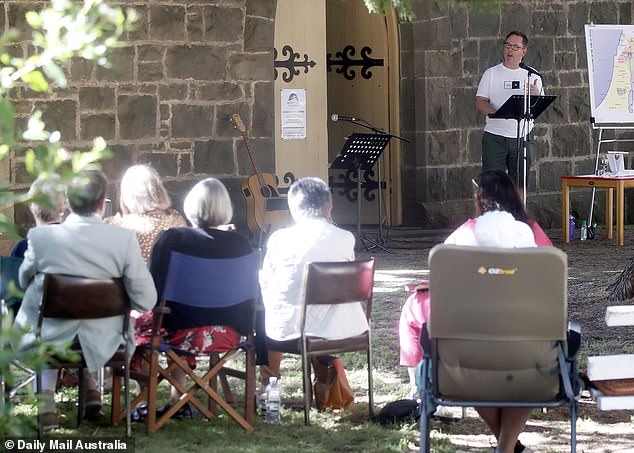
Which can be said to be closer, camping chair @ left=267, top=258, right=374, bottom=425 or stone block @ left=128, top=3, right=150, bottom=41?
camping chair @ left=267, top=258, right=374, bottom=425

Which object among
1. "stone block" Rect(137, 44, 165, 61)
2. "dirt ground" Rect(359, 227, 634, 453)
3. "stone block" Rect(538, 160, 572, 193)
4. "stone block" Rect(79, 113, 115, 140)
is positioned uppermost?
"stone block" Rect(137, 44, 165, 61)

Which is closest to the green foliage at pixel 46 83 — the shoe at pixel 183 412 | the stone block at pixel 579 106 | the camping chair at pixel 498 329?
the camping chair at pixel 498 329

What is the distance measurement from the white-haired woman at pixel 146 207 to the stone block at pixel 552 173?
7.69 metres

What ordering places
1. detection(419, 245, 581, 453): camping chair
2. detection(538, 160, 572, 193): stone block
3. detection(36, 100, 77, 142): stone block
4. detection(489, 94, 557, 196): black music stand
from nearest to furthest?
detection(419, 245, 581, 453): camping chair < detection(489, 94, 557, 196): black music stand < detection(36, 100, 77, 142): stone block < detection(538, 160, 572, 193): stone block

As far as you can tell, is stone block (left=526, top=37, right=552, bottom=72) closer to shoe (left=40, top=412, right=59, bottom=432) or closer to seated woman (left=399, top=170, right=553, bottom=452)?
seated woman (left=399, top=170, right=553, bottom=452)

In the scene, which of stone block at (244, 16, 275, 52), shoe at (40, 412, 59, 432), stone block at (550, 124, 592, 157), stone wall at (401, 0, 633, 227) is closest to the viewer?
shoe at (40, 412, 59, 432)

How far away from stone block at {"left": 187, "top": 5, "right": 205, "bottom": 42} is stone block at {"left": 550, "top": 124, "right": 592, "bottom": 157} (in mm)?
4138

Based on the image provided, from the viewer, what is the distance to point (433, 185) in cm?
1188

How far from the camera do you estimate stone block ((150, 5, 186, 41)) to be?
1015 cm

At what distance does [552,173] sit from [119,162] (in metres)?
4.79

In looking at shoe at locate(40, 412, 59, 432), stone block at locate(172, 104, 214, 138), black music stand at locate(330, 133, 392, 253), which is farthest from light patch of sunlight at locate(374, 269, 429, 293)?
shoe at locate(40, 412, 59, 432)

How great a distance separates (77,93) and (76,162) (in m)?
7.96

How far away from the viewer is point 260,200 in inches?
409

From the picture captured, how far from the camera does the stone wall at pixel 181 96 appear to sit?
993cm
